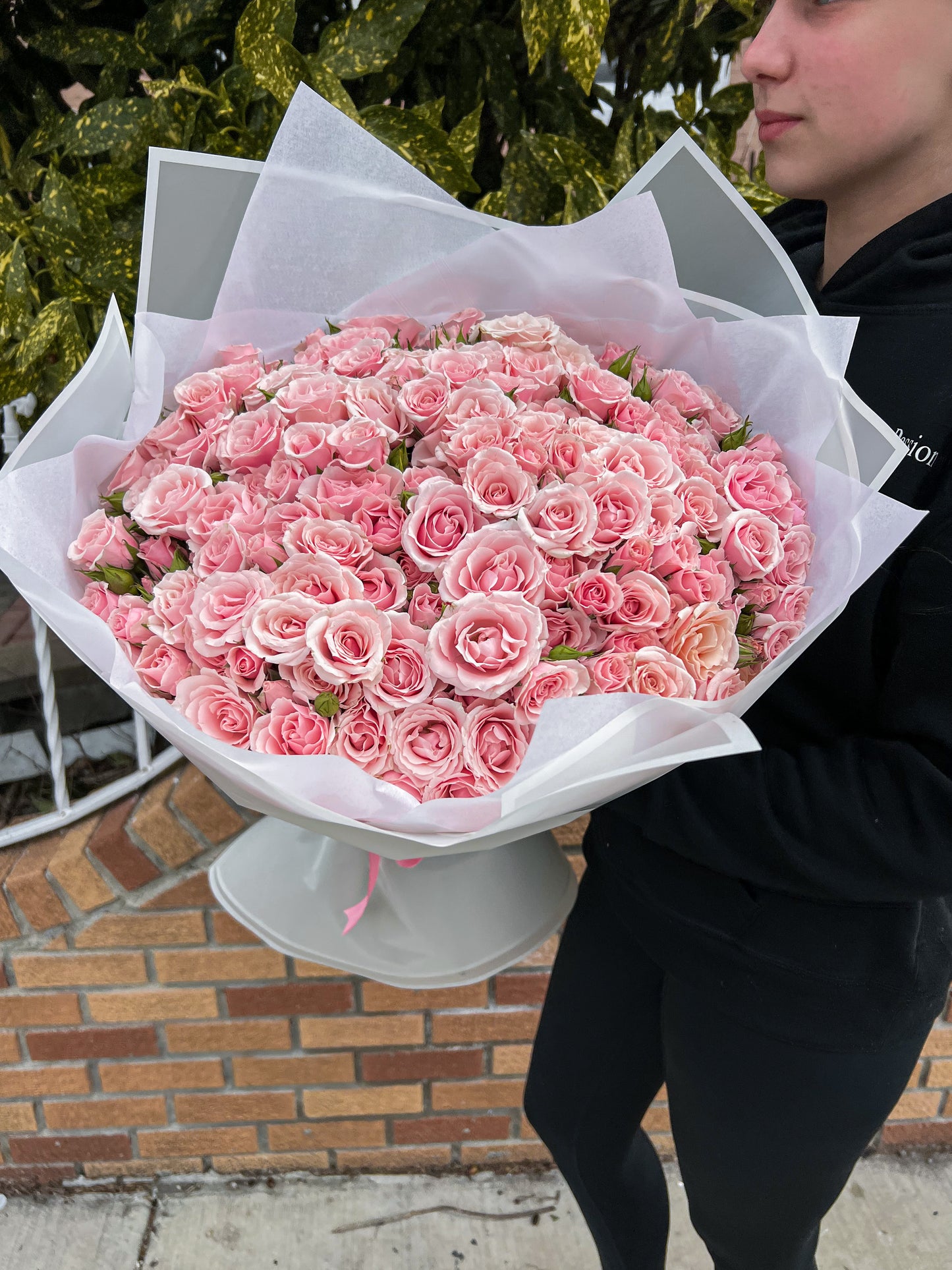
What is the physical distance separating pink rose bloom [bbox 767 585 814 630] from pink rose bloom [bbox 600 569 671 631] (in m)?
0.10

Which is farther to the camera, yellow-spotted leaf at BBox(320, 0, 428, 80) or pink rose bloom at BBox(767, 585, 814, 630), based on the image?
yellow-spotted leaf at BBox(320, 0, 428, 80)

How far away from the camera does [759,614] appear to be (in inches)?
27.2

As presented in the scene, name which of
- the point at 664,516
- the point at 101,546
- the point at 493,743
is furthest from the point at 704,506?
the point at 101,546

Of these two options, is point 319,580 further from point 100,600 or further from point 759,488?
point 759,488

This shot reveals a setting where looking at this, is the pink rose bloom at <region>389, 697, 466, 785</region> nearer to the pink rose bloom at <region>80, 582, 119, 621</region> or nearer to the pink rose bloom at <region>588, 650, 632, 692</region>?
the pink rose bloom at <region>588, 650, 632, 692</region>

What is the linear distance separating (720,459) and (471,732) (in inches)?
12.5

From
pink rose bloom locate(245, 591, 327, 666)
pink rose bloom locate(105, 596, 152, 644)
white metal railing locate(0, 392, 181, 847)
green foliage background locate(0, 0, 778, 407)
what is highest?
green foliage background locate(0, 0, 778, 407)

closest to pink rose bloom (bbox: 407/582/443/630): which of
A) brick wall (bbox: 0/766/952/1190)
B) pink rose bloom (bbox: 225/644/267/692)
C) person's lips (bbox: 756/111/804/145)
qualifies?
pink rose bloom (bbox: 225/644/267/692)

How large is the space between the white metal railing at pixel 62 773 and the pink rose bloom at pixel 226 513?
783 millimetres

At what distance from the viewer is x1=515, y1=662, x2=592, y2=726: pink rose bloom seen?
0.59m

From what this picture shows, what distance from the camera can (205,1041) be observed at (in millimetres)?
1573

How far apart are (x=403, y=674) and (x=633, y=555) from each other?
7.2 inches

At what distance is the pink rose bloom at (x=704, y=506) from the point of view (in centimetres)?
69

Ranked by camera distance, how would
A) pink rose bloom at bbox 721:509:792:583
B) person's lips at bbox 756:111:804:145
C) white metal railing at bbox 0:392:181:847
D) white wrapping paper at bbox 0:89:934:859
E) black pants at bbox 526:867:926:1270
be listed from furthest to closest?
white metal railing at bbox 0:392:181:847
black pants at bbox 526:867:926:1270
person's lips at bbox 756:111:804:145
pink rose bloom at bbox 721:509:792:583
white wrapping paper at bbox 0:89:934:859
